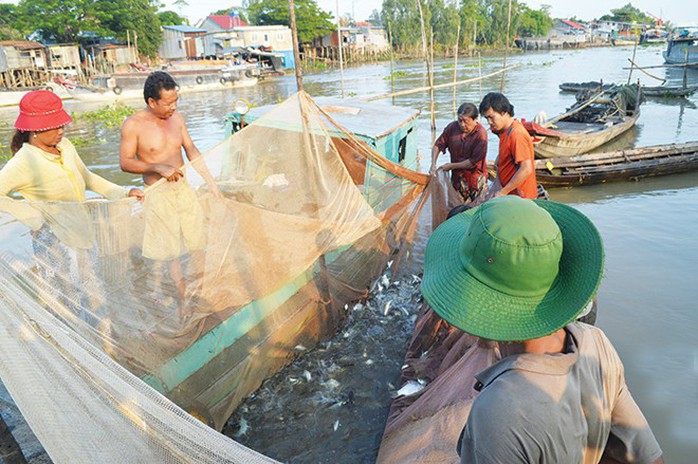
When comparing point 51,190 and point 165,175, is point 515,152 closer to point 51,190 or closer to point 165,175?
point 165,175

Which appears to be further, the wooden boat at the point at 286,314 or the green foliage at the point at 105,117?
the green foliage at the point at 105,117

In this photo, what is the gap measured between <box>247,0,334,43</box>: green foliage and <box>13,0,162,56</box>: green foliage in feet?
48.8

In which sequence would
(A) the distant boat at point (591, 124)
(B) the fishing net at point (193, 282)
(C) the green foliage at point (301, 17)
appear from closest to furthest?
(B) the fishing net at point (193, 282) < (A) the distant boat at point (591, 124) < (C) the green foliage at point (301, 17)

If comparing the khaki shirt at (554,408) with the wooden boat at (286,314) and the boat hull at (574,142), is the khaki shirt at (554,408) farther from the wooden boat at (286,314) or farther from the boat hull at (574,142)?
the boat hull at (574,142)

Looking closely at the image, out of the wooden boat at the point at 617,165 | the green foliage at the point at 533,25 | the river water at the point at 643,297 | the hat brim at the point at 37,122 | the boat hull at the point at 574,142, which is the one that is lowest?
the river water at the point at 643,297

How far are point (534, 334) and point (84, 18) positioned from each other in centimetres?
4277

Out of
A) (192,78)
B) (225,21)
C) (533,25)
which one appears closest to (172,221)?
(192,78)

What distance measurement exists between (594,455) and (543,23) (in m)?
85.3

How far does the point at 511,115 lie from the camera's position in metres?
4.16

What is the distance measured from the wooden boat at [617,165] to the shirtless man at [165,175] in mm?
7802

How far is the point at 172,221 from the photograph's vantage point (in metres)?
2.97


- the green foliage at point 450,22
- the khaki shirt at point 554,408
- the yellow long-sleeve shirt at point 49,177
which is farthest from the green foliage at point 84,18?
the khaki shirt at point 554,408

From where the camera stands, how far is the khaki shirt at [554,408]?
1.04 meters

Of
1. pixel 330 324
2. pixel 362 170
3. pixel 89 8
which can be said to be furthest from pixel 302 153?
pixel 89 8
